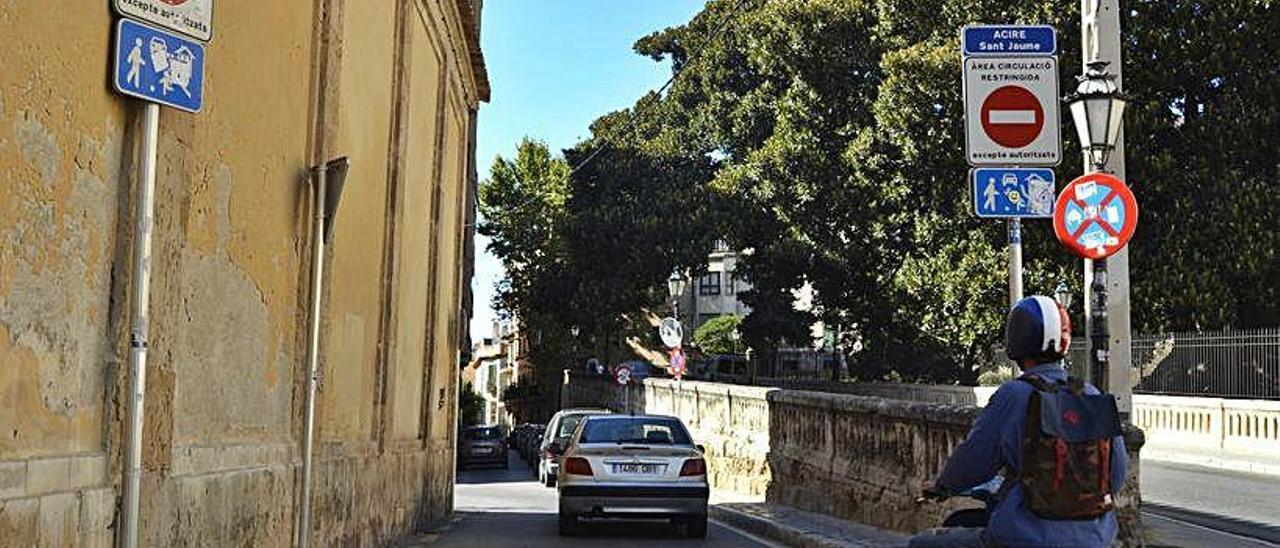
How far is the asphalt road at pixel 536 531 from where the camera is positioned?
49.9 feet

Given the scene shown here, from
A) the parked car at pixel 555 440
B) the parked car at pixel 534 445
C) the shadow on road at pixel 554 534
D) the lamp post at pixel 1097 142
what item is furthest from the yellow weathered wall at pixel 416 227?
the parked car at pixel 534 445

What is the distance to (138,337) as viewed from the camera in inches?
230

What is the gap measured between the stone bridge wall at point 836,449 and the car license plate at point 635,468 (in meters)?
2.22

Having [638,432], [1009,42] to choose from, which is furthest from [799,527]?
[1009,42]

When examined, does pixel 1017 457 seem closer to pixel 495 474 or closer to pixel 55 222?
pixel 55 222

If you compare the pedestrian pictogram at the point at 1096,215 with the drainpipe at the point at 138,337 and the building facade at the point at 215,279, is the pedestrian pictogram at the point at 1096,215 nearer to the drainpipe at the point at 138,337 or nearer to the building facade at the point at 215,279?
the building facade at the point at 215,279

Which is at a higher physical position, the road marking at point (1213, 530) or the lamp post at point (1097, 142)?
the lamp post at point (1097, 142)

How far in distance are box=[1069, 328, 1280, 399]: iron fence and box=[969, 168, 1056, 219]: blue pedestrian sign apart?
1799 cm

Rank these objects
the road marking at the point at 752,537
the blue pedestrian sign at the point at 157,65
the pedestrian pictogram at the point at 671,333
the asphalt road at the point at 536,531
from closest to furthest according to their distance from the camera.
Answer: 1. the blue pedestrian sign at the point at 157,65
2. the road marking at the point at 752,537
3. the asphalt road at the point at 536,531
4. the pedestrian pictogram at the point at 671,333

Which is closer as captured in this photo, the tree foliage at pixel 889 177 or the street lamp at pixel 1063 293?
the street lamp at pixel 1063 293

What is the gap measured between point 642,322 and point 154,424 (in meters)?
50.8

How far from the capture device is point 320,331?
32.2ft

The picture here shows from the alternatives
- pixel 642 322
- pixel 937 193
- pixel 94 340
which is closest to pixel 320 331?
pixel 94 340

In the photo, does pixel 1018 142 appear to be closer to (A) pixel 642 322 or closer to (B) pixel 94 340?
(B) pixel 94 340
